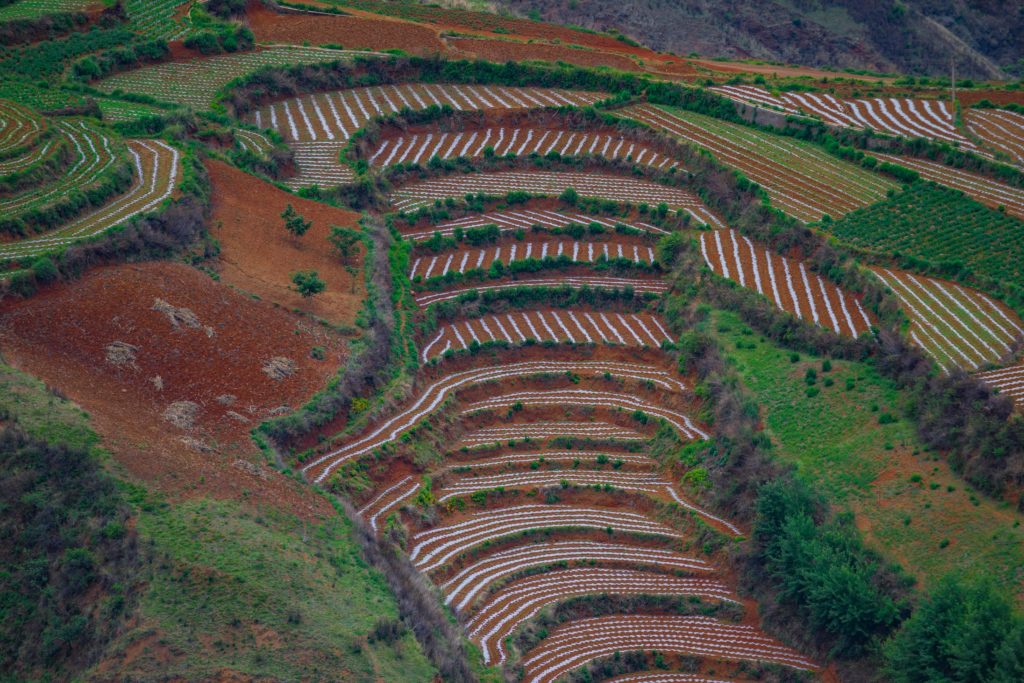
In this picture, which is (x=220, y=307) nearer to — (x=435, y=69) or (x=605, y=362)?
(x=605, y=362)

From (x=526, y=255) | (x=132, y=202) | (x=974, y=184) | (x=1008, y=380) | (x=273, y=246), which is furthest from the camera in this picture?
(x=974, y=184)

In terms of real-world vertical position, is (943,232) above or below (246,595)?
above

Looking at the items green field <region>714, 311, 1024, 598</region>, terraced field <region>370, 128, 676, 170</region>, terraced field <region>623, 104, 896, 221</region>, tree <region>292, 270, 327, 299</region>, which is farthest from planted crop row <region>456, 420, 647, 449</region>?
terraced field <region>370, 128, 676, 170</region>

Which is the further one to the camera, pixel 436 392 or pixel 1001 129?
pixel 1001 129

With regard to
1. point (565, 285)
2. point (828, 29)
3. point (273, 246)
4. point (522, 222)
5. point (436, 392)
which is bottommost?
point (436, 392)

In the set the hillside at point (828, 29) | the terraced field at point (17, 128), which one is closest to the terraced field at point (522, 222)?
the terraced field at point (17, 128)

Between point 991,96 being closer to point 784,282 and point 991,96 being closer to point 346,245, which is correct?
point 784,282

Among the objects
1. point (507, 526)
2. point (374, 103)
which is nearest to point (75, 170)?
point (374, 103)
